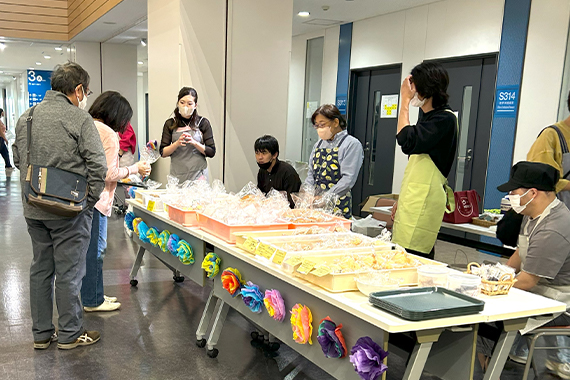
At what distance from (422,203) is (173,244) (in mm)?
1682

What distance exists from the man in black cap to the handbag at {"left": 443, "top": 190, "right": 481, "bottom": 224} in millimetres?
1210

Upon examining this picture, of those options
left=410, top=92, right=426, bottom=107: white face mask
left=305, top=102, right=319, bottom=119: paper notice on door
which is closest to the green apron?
left=410, top=92, right=426, bottom=107: white face mask

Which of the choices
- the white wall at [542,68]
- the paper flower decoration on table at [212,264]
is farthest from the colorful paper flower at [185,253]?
the white wall at [542,68]

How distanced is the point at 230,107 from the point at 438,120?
Result: 9.25ft

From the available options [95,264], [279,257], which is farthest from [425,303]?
[95,264]

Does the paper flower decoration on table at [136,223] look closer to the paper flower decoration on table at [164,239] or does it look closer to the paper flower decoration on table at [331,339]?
the paper flower decoration on table at [164,239]

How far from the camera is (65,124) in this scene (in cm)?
286

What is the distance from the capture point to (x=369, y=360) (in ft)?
5.83

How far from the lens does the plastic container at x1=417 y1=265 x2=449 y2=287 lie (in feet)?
6.68

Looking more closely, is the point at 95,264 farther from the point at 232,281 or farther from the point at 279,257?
Result: the point at 279,257

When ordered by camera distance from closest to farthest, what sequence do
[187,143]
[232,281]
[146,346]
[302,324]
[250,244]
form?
[302,324] → [250,244] → [232,281] → [146,346] → [187,143]

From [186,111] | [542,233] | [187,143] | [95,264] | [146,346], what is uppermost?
[186,111]

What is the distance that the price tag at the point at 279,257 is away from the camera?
90.1 inches

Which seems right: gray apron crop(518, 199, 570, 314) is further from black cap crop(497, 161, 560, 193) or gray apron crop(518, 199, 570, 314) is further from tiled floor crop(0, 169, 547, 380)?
tiled floor crop(0, 169, 547, 380)
